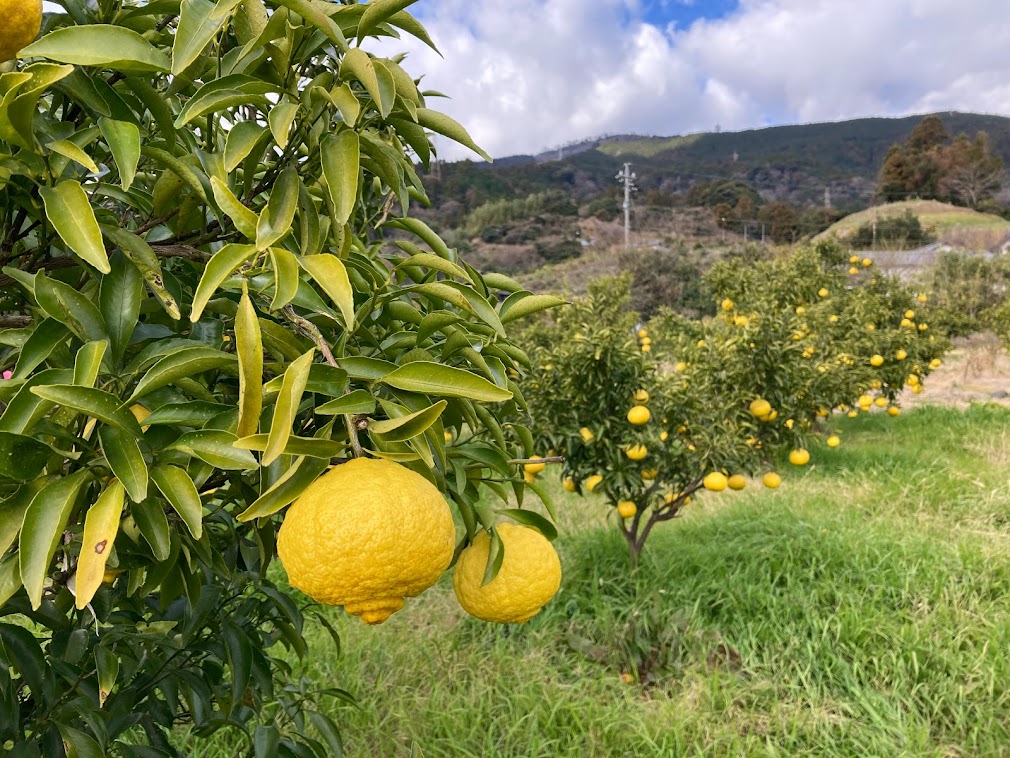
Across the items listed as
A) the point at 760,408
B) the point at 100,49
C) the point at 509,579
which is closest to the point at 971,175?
the point at 760,408

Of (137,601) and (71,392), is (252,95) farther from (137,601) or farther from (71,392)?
(137,601)

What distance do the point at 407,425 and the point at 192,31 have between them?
345mm

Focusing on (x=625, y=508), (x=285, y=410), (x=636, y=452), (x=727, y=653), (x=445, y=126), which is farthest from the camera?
(x=625, y=508)

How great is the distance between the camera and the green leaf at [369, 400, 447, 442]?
18.8 inches

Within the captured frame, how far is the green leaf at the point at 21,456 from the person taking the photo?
486 mm

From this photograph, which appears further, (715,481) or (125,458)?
(715,481)

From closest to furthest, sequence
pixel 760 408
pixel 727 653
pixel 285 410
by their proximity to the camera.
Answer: pixel 285 410, pixel 727 653, pixel 760 408

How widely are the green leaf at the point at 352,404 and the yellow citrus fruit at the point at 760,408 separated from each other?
9.87 feet

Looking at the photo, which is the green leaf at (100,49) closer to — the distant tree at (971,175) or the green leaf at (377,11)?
the green leaf at (377,11)

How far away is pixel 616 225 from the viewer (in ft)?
81.5

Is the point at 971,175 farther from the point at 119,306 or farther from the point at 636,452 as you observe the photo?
the point at 119,306

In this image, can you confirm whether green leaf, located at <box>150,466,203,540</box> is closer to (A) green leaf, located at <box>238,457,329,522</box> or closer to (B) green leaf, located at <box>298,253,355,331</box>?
(A) green leaf, located at <box>238,457,329,522</box>

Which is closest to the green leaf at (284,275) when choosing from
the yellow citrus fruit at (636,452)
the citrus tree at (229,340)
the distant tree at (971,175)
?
the citrus tree at (229,340)

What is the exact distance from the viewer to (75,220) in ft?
1.66
